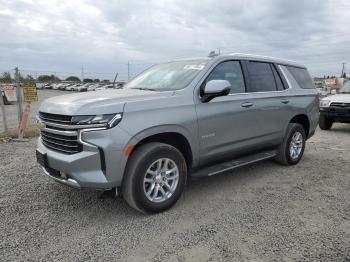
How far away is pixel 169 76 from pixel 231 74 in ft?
2.96

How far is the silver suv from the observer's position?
365 centimetres

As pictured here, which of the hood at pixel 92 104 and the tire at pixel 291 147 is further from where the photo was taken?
the tire at pixel 291 147

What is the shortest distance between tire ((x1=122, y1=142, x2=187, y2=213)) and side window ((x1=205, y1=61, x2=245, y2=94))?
1295 mm

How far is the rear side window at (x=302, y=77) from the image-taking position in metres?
6.50

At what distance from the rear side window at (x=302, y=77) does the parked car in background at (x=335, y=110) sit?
4.29 meters

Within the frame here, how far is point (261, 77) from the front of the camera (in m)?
5.66

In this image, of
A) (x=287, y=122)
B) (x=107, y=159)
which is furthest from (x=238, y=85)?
(x=107, y=159)

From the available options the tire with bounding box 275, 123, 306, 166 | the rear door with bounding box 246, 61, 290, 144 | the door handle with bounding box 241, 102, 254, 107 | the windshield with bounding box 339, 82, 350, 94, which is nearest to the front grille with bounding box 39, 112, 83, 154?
the door handle with bounding box 241, 102, 254, 107

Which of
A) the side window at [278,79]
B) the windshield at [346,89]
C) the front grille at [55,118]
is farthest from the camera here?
the windshield at [346,89]

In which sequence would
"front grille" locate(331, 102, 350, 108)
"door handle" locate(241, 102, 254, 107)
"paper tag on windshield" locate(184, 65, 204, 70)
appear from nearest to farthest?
"paper tag on windshield" locate(184, 65, 204, 70), "door handle" locate(241, 102, 254, 107), "front grille" locate(331, 102, 350, 108)

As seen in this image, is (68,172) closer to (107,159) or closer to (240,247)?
(107,159)

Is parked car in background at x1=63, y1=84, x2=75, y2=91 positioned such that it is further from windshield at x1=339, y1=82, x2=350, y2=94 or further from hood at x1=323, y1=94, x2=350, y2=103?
hood at x1=323, y1=94, x2=350, y2=103

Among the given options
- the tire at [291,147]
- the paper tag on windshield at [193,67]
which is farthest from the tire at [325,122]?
the paper tag on windshield at [193,67]

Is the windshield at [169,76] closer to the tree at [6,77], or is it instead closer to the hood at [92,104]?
the hood at [92,104]
